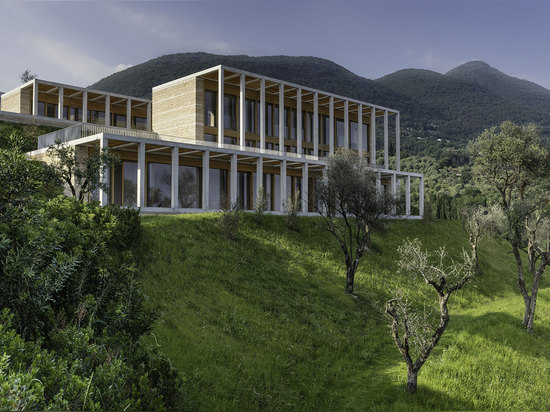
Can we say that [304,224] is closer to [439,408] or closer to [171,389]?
[439,408]

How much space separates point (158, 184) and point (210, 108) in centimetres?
1066

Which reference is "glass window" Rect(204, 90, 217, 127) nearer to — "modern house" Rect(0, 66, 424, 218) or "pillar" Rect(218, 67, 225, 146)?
"modern house" Rect(0, 66, 424, 218)

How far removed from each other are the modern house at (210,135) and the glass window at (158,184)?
74 millimetres

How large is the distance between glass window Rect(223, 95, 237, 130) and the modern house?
0.31ft

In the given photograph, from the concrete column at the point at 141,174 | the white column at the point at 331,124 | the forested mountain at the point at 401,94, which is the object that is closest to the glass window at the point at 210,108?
the concrete column at the point at 141,174

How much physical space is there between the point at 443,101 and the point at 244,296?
192115 mm

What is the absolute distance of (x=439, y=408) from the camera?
12.0 meters

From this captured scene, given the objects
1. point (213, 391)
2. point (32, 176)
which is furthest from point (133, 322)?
point (213, 391)

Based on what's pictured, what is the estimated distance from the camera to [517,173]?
78.0 ft

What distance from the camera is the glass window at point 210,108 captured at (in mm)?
38938

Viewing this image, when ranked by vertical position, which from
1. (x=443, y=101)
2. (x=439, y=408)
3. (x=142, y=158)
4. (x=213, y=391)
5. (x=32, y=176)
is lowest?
(x=439, y=408)

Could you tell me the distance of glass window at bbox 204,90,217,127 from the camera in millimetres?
38938

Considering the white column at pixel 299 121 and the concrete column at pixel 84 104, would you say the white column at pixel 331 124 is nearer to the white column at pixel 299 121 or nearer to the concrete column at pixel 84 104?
the white column at pixel 299 121

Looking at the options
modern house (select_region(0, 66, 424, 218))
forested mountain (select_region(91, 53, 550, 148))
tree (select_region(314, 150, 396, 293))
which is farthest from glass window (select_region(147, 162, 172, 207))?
forested mountain (select_region(91, 53, 550, 148))
